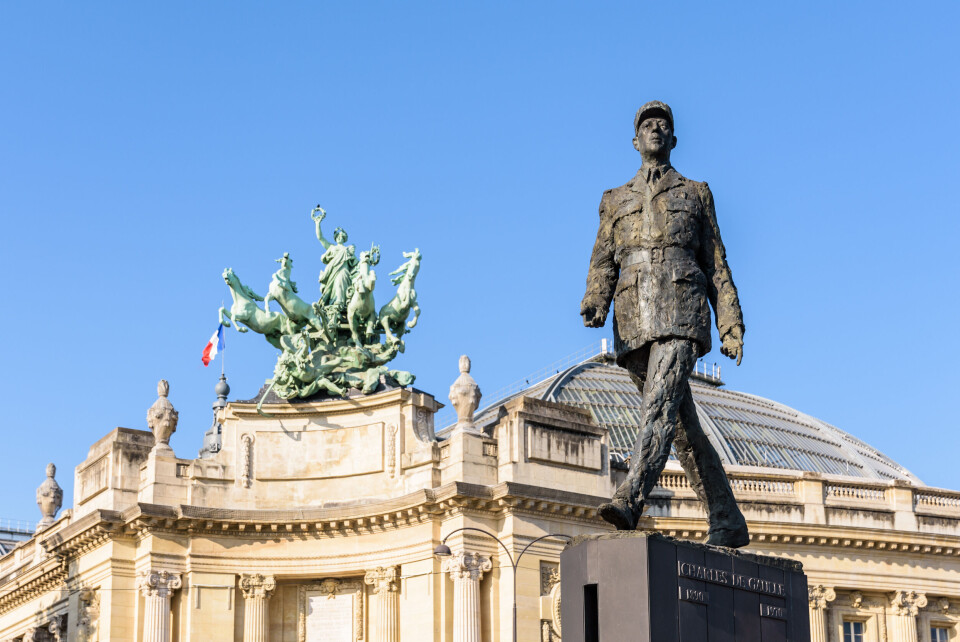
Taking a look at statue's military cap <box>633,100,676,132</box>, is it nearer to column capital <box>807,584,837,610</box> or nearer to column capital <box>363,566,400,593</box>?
column capital <box>363,566,400,593</box>

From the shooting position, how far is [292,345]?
48969 mm

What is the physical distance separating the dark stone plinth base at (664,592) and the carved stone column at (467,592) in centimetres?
2841

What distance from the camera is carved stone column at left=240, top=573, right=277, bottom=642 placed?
4631 centimetres

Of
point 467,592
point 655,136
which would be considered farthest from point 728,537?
point 467,592

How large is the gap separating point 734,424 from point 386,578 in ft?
64.2

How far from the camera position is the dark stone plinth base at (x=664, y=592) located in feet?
45.8

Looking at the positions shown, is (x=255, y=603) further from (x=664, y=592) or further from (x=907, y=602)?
(x=664, y=592)

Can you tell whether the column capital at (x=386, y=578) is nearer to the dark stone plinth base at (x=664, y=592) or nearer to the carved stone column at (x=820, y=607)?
the carved stone column at (x=820, y=607)

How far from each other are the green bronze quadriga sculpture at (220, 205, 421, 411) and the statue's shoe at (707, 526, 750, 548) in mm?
33055

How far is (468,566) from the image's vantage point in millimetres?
Answer: 43125

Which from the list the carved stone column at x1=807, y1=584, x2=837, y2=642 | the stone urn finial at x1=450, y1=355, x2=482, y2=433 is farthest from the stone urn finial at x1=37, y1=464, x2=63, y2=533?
the carved stone column at x1=807, y1=584, x2=837, y2=642

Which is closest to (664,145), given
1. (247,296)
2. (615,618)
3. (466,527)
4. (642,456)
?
(642,456)

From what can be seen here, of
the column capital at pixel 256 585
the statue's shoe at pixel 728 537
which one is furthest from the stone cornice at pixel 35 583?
the statue's shoe at pixel 728 537

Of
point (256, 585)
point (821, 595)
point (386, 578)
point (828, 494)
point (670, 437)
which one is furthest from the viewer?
point (828, 494)
